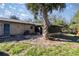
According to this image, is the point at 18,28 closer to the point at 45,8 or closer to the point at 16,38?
the point at 16,38

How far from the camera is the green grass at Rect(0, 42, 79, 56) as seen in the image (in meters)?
4.68

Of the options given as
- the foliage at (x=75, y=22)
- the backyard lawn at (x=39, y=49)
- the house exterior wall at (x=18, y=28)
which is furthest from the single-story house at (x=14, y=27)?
the foliage at (x=75, y=22)

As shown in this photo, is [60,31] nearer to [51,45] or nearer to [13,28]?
[51,45]

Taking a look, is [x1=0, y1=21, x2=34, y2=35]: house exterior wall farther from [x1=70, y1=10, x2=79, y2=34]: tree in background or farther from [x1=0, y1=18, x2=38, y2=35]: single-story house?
[x1=70, y1=10, x2=79, y2=34]: tree in background

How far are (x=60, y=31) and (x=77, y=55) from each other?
514 millimetres

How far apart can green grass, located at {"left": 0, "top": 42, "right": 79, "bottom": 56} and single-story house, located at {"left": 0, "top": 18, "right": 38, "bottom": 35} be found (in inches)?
8.3

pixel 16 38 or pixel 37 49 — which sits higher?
pixel 16 38

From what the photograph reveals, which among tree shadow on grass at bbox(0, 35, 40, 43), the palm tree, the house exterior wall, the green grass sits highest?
the palm tree

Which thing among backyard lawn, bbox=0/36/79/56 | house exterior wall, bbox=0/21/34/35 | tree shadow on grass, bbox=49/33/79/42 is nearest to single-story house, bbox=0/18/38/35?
house exterior wall, bbox=0/21/34/35

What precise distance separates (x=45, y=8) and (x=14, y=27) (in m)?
0.64

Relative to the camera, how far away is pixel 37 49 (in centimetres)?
473

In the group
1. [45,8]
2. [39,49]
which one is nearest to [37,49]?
[39,49]

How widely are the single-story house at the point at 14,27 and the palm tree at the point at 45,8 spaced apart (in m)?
0.22

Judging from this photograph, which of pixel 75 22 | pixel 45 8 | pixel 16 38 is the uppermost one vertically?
pixel 45 8
